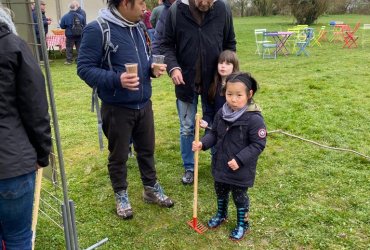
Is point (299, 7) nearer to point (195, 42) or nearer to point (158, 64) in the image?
point (195, 42)

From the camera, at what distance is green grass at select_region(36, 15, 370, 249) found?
303 centimetres

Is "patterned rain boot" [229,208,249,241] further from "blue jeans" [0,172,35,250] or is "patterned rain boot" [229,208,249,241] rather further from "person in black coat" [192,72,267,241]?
"blue jeans" [0,172,35,250]

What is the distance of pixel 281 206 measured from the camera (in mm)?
3455

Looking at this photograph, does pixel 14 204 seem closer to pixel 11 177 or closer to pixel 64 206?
pixel 11 177

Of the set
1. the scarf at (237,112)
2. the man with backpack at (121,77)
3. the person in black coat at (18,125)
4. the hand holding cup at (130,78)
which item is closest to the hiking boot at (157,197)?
the man with backpack at (121,77)

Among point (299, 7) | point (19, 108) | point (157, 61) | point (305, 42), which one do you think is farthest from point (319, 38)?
point (19, 108)

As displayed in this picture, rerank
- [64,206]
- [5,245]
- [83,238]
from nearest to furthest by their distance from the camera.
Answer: [5,245] < [64,206] < [83,238]

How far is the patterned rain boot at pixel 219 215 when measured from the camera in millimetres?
3137

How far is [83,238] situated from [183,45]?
1.83 m

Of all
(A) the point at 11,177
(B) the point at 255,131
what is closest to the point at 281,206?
(B) the point at 255,131

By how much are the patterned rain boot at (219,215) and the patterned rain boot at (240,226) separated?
0.16m

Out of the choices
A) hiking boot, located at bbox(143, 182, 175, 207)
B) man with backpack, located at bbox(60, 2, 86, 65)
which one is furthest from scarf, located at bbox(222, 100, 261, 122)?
man with backpack, located at bbox(60, 2, 86, 65)

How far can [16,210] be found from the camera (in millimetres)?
1968

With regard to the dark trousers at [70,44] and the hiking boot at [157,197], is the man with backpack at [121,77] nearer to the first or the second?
the hiking boot at [157,197]
